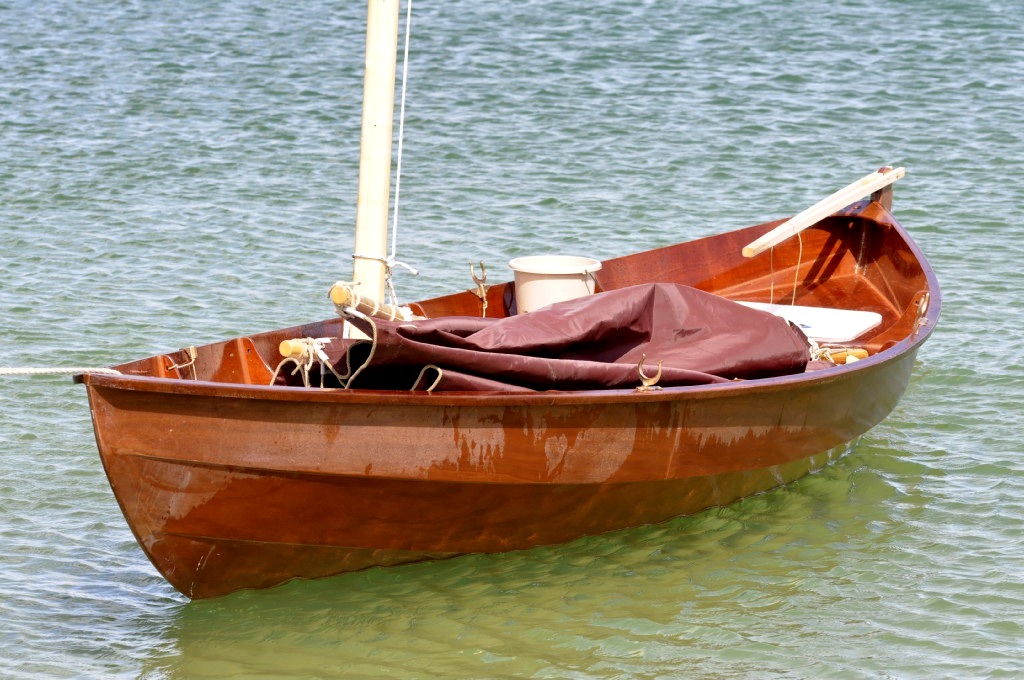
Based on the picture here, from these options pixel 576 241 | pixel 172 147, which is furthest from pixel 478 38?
pixel 576 241

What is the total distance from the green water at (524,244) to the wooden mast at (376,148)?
1.47 meters

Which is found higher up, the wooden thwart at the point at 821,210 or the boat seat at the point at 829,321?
Answer: the wooden thwart at the point at 821,210

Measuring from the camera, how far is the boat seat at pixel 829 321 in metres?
8.59

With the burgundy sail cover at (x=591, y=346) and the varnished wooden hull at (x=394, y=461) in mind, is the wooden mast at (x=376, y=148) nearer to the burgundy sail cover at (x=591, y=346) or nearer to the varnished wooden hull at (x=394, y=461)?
the burgundy sail cover at (x=591, y=346)

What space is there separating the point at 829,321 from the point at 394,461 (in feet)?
12.7

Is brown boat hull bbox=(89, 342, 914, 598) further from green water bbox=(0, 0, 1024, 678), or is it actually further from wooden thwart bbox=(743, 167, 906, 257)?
wooden thwart bbox=(743, 167, 906, 257)

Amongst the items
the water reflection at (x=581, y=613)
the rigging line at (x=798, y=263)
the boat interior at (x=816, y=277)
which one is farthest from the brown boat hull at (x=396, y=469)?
the rigging line at (x=798, y=263)

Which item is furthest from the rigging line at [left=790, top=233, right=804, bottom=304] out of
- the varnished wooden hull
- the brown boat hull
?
the brown boat hull

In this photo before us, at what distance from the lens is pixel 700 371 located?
22.0 feet

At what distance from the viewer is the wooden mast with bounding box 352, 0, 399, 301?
6.23m

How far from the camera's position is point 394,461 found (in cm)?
596

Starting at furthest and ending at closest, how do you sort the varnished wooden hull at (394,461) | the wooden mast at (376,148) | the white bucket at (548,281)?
the white bucket at (548,281) < the wooden mast at (376,148) < the varnished wooden hull at (394,461)

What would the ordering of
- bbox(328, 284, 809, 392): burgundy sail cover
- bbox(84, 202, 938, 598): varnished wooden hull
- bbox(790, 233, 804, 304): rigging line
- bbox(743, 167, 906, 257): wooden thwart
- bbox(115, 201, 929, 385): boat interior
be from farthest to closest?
bbox(790, 233, 804, 304): rigging line → bbox(743, 167, 906, 257): wooden thwart → bbox(115, 201, 929, 385): boat interior → bbox(328, 284, 809, 392): burgundy sail cover → bbox(84, 202, 938, 598): varnished wooden hull

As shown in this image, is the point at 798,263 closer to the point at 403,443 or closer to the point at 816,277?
the point at 816,277
